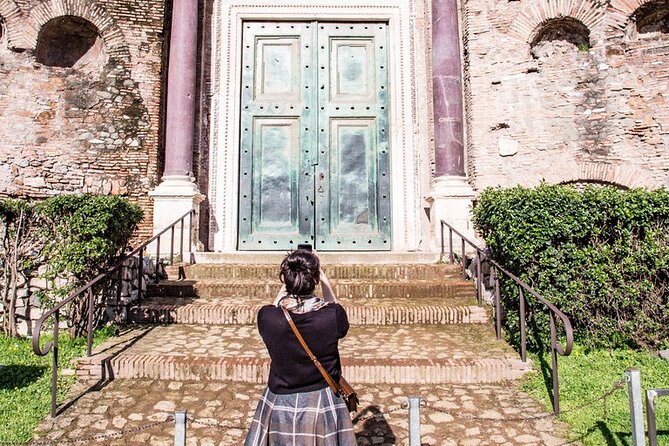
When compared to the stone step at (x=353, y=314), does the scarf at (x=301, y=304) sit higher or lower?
higher

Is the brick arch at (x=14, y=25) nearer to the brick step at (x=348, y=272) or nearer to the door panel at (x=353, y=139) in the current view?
the door panel at (x=353, y=139)

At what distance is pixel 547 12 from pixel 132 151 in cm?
719

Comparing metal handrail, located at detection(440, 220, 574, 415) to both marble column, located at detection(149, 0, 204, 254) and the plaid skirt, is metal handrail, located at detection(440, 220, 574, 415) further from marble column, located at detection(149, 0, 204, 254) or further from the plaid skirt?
marble column, located at detection(149, 0, 204, 254)

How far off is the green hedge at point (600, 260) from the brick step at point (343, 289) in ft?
3.91

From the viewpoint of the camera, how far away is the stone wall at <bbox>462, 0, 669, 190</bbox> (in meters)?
7.38

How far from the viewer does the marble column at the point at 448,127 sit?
7.15m

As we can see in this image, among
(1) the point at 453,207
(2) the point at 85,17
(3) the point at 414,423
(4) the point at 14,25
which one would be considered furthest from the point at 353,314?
(4) the point at 14,25

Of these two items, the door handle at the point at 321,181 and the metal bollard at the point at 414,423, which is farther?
the door handle at the point at 321,181

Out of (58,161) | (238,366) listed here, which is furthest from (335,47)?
(238,366)

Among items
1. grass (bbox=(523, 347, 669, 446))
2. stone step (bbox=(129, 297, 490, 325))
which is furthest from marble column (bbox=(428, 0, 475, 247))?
grass (bbox=(523, 347, 669, 446))

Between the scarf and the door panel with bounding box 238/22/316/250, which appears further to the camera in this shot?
the door panel with bounding box 238/22/316/250

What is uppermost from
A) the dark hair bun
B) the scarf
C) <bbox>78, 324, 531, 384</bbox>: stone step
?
the dark hair bun

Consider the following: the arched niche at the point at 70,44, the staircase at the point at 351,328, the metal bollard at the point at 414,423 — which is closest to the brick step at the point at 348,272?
the staircase at the point at 351,328

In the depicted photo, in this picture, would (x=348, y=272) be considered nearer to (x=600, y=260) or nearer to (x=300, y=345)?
(x=600, y=260)
